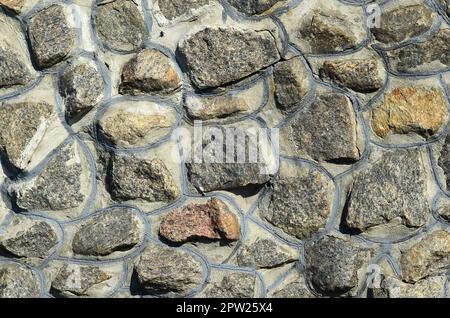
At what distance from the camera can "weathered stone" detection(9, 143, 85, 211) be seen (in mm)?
2123

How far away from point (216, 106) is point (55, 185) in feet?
1.72

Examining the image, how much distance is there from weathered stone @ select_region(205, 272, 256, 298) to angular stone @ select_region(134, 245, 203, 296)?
5 cm

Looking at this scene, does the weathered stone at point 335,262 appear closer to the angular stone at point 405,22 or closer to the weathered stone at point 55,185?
the angular stone at point 405,22

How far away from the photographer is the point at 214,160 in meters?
2.12

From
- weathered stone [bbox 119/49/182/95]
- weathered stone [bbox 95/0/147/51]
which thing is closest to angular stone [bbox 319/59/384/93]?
weathered stone [bbox 119/49/182/95]

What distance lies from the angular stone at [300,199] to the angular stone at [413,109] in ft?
0.82

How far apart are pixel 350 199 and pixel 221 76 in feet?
1.71

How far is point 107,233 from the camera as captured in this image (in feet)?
7.03

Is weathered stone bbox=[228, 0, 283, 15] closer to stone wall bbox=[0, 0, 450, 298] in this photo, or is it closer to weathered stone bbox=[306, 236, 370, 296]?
stone wall bbox=[0, 0, 450, 298]

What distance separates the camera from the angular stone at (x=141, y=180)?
2109 mm

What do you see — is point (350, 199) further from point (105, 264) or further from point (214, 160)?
point (105, 264)

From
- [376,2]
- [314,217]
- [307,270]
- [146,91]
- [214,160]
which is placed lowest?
[307,270]

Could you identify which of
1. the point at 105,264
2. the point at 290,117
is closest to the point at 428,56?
the point at 290,117

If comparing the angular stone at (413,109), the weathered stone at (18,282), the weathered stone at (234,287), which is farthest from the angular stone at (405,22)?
the weathered stone at (18,282)
